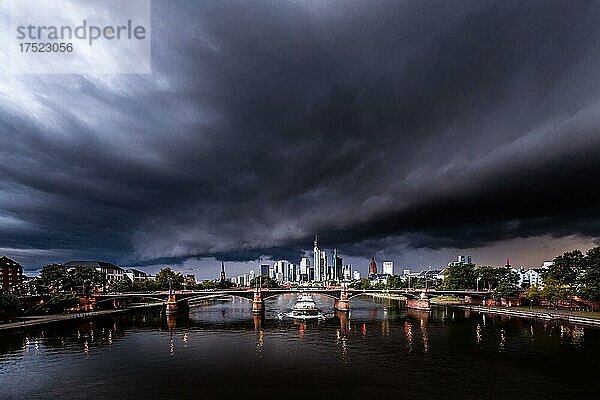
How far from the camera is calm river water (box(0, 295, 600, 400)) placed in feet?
169

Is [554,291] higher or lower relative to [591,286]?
lower

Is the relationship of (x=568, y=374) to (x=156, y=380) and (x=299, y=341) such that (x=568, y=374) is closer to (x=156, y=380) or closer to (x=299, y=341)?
(x=299, y=341)

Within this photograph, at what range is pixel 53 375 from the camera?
5972 cm

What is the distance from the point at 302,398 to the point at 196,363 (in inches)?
1018

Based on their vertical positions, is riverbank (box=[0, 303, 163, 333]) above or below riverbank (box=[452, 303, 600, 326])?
above

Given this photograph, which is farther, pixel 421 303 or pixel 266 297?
pixel 266 297

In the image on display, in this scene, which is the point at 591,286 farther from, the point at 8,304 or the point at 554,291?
the point at 8,304

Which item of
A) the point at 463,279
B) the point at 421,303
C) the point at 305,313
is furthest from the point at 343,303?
the point at 463,279

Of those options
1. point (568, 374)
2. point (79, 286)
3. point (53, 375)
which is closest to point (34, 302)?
point (79, 286)

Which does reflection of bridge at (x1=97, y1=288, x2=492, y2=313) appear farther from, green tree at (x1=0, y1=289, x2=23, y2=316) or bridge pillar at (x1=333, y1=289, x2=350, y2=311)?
green tree at (x1=0, y1=289, x2=23, y2=316)

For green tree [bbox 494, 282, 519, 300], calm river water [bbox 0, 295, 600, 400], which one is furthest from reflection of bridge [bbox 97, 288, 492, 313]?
calm river water [bbox 0, 295, 600, 400]

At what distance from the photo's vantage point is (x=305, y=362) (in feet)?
218

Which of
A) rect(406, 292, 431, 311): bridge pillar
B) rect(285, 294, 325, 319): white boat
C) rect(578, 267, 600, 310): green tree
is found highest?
rect(578, 267, 600, 310): green tree

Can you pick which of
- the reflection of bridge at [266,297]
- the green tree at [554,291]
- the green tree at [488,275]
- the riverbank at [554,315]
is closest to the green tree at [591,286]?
the riverbank at [554,315]
